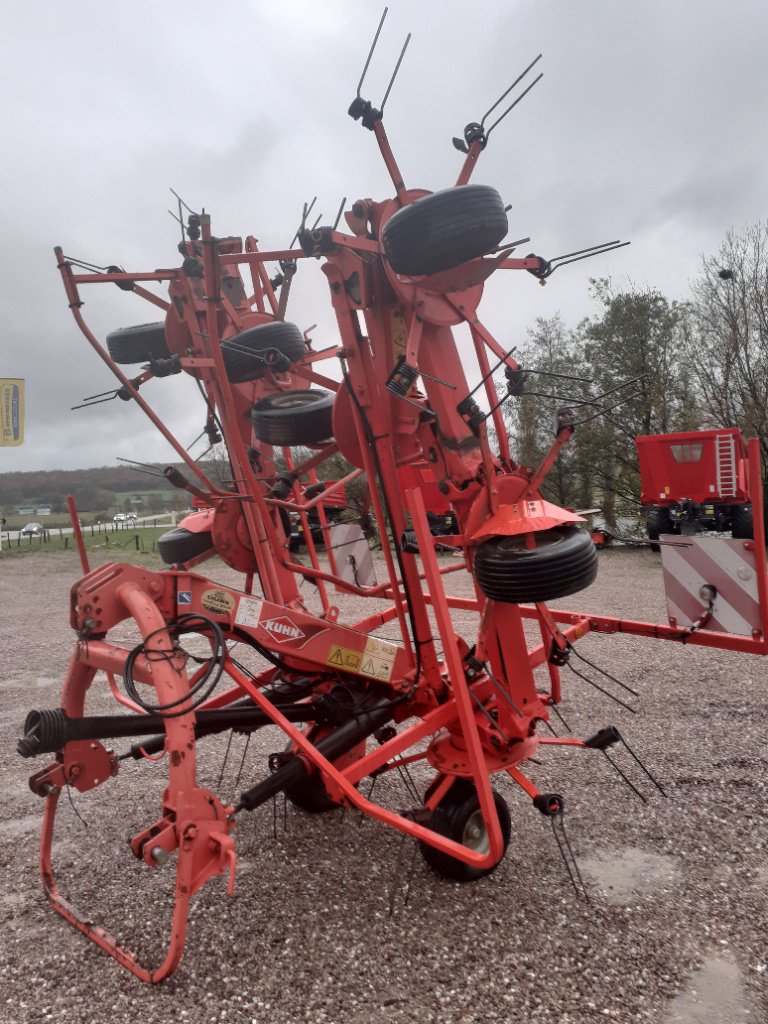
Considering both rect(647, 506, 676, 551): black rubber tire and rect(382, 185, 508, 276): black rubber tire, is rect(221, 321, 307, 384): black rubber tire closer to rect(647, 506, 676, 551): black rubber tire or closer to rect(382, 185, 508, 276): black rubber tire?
rect(382, 185, 508, 276): black rubber tire

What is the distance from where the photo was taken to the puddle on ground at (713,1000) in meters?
2.37

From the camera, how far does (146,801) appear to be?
4293 millimetres

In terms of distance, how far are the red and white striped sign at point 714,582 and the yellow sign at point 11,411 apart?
20.8 m

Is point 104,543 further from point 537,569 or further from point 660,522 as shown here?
point 537,569

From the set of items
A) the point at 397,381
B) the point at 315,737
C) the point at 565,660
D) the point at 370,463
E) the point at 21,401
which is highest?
the point at 21,401

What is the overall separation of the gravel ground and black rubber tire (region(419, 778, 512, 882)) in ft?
0.30

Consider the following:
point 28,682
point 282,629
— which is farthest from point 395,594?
point 28,682

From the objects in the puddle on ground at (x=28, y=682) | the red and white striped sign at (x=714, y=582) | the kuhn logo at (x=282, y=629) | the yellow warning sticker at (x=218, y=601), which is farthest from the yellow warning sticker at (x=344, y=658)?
the puddle on ground at (x=28, y=682)

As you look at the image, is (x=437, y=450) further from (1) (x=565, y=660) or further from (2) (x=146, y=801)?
(2) (x=146, y=801)

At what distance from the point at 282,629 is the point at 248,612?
181mm

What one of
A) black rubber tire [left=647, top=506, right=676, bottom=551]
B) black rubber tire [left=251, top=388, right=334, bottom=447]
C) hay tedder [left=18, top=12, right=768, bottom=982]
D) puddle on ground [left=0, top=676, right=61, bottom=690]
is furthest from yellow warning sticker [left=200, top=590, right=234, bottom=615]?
black rubber tire [left=647, top=506, right=676, bottom=551]

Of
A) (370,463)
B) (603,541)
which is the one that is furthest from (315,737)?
(603,541)

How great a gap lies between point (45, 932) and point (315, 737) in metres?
1.42

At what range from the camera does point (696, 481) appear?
4031mm
